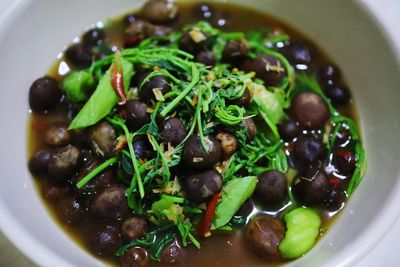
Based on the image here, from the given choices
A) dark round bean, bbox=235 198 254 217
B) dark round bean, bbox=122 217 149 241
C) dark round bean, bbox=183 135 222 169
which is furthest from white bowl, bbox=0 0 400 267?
dark round bean, bbox=183 135 222 169

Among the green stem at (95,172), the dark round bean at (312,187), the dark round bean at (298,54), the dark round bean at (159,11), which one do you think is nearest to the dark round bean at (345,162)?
the dark round bean at (312,187)

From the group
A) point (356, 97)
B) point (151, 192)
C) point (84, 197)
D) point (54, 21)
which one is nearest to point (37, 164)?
point (84, 197)

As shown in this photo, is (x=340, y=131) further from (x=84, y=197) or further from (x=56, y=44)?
(x=56, y=44)

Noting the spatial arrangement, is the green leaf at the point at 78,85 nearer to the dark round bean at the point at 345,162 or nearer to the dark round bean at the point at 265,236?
the dark round bean at the point at 265,236

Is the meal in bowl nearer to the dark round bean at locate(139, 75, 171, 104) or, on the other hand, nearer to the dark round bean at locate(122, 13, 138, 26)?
the dark round bean at locate(139, 75, 171, 104)

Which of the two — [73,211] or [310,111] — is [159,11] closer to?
[310,111]

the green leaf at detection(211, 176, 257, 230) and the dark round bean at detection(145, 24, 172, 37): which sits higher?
the dark round bean at detection(145, 24, 172, 37)

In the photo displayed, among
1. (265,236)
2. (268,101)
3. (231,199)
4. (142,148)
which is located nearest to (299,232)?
(265,236)
